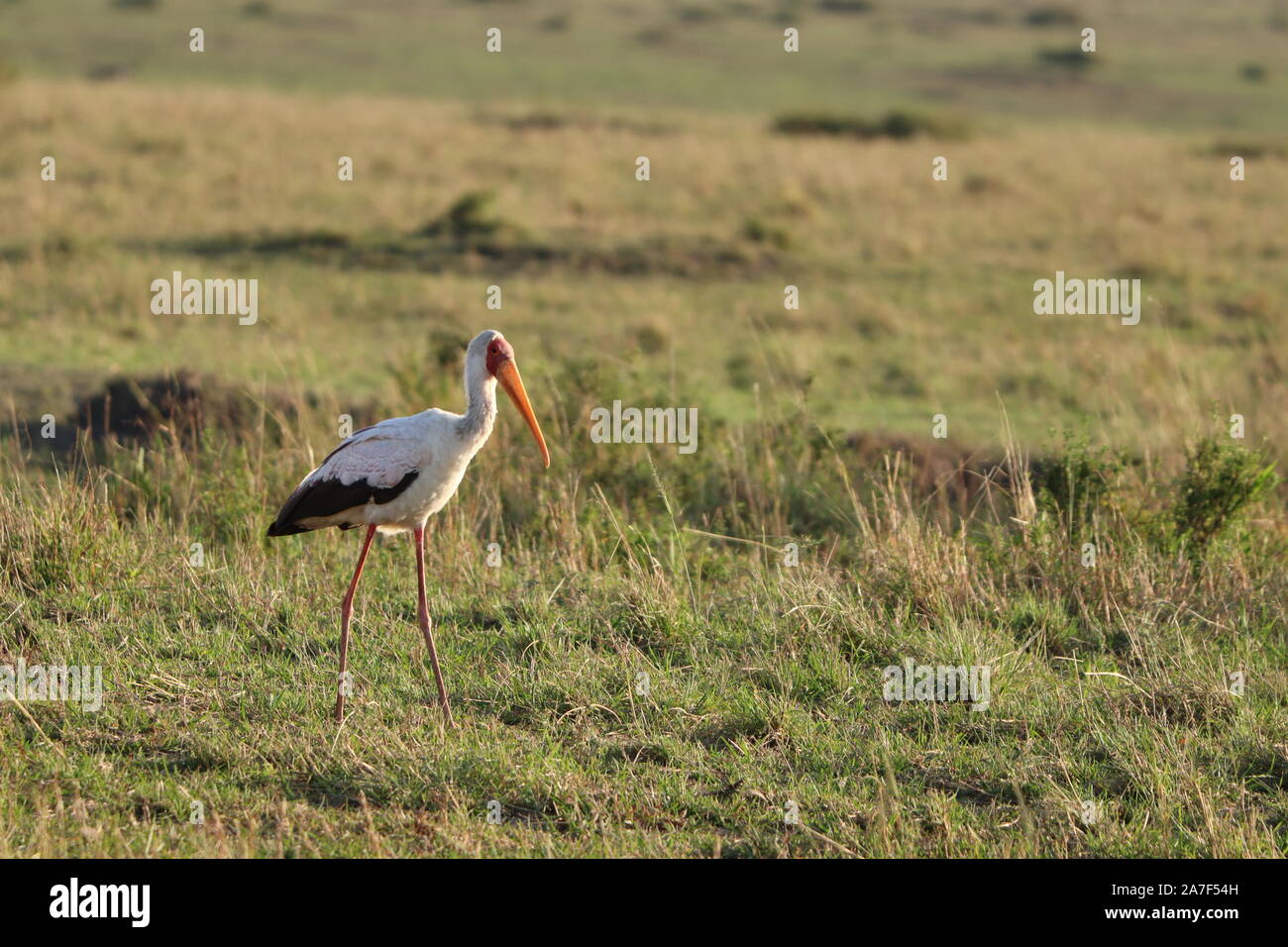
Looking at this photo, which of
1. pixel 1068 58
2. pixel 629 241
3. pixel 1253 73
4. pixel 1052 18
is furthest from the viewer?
pixel 1052 18

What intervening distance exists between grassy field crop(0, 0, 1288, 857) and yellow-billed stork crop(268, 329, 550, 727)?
664 mm

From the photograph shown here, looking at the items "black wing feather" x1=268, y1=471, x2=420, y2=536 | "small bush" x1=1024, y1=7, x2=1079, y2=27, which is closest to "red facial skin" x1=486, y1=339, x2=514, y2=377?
"black wing feather" x1=268, y1=471, x2=420, y2=536

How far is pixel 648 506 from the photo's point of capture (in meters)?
8.38

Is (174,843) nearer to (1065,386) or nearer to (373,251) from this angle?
(1065,386)

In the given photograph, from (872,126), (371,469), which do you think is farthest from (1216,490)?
(872,126)

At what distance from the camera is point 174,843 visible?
14.4 feet

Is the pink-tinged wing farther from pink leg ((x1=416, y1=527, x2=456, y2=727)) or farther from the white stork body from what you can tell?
pink leg ((x1=416, y1=527, x2=456, y2=727))

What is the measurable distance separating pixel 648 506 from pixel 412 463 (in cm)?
309

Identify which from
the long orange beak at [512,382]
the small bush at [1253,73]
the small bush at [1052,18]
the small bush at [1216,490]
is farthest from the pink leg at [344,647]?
the small bush at [1052,18]

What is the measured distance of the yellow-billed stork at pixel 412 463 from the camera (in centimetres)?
545

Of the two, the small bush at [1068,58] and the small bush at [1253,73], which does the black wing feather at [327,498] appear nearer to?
the small bush at [1068,58]

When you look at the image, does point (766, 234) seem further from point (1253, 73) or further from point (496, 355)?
point (1253, 73)
